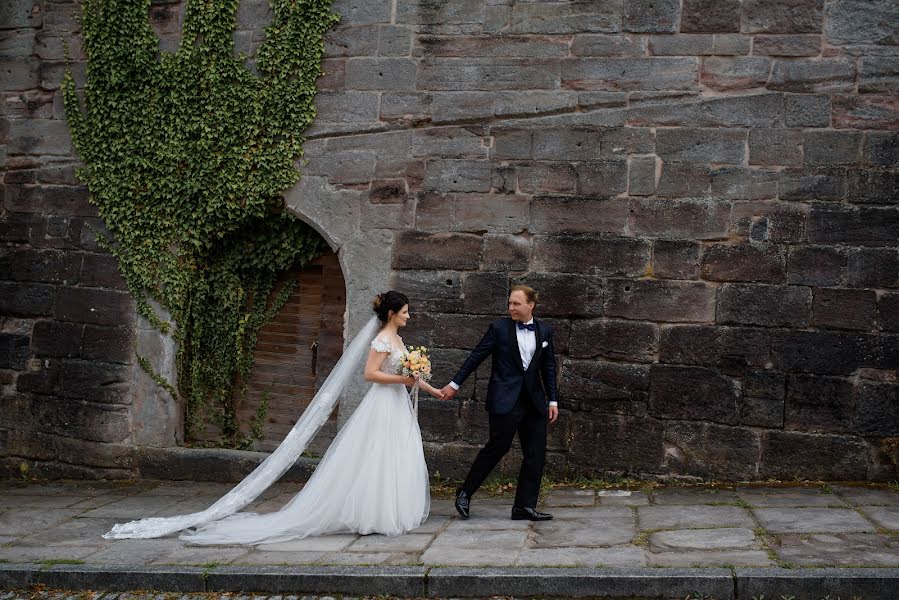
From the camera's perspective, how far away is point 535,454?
6.54 m

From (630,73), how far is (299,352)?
12.5ft

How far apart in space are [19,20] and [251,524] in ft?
18.0

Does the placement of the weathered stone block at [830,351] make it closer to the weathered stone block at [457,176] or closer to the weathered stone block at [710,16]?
the weathered stone block at [710,16]

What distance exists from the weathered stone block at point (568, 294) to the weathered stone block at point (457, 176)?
91cm

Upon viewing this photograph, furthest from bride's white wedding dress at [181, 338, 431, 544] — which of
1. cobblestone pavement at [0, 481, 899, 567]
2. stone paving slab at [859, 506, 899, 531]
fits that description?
stone paving slab at [859, 506, 899, 531]

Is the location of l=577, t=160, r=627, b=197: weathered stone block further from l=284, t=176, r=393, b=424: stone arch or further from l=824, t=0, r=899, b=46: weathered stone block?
l=824, t=0, r=899, b=46: weathered stone block

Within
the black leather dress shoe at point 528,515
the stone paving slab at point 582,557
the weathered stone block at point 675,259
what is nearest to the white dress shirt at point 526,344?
the black leather dress shoe at point 528,515

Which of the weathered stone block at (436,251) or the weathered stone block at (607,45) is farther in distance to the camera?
the weathered stone block at (436,251)

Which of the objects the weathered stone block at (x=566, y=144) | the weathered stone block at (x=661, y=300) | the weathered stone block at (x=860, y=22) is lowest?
the weathered stone block at (x=661, y=300)

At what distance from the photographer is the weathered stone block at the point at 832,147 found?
24.6 ft

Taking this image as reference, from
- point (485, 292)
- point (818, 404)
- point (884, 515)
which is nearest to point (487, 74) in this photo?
point (485, 292)

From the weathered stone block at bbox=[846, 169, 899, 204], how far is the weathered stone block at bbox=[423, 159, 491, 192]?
286 cm

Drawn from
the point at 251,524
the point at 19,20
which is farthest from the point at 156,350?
the point at 19,20

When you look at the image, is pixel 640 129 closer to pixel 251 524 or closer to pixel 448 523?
pixel 448 523
